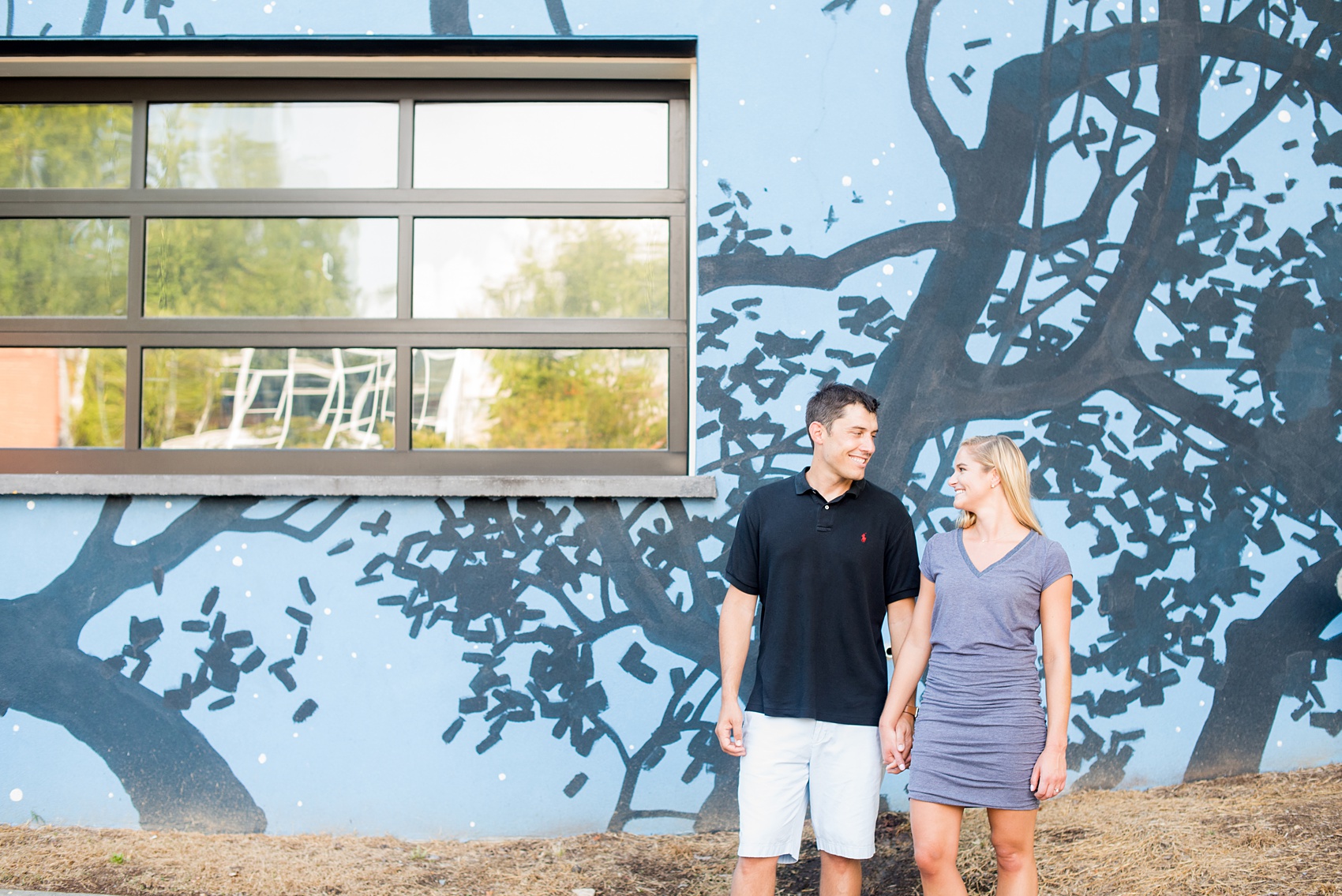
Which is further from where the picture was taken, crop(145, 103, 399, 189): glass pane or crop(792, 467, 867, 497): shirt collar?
crop(145, 103, 399, 189): glass pane

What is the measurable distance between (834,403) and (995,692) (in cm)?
91

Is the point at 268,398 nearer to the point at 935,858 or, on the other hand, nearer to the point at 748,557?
the point at 748,557

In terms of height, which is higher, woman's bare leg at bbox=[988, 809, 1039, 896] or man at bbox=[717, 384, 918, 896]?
man at bbox=[717, 384, 918, 896]

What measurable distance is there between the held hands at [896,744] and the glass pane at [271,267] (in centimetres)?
290

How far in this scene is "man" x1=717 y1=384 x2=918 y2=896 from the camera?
269 centimetres

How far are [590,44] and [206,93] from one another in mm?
1821

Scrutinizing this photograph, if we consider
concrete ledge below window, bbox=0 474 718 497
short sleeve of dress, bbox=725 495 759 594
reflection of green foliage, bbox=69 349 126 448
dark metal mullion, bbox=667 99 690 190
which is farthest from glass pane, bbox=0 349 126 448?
short sleeve of dress, bbox=725 495 759 594

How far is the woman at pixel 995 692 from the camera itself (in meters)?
2.50

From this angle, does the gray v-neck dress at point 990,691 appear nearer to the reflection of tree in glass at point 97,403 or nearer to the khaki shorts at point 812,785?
the khaki shorts at point 812,785

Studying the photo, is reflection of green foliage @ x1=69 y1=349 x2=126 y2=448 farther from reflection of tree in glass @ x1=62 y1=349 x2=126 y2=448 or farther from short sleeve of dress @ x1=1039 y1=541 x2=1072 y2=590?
short sleeve of dress @ x1=1039 y1=541 x2=1072 y2=590

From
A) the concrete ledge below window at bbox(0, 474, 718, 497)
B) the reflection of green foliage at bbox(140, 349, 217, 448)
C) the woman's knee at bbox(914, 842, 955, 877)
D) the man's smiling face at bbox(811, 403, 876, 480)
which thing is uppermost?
the reflection of green foliage at bbox(140, 349, 217, 448)

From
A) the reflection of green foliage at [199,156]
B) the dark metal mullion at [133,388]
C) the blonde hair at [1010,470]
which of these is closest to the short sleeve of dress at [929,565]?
→ the blonde hair at [1010,470]

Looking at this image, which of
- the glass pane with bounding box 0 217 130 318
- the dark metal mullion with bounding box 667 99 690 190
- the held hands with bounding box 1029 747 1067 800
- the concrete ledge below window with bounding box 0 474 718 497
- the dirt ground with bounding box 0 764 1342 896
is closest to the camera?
the held hands with bounding box 1029 747 1067 800

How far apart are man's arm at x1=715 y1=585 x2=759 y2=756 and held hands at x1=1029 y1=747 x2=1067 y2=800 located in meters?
0.81
